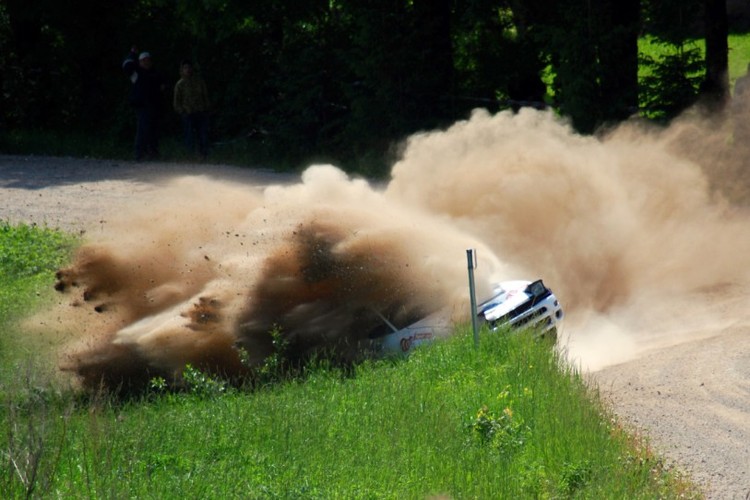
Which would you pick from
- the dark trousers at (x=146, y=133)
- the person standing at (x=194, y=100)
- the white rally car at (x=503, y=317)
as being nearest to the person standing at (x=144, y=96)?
the dark trousers at (x=146, y=133)

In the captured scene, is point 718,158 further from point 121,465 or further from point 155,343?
point 121,465

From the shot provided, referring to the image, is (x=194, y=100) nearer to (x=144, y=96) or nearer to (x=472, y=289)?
(x=144, y=96)

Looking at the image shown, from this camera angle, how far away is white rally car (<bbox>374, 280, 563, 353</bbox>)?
12.0 metres

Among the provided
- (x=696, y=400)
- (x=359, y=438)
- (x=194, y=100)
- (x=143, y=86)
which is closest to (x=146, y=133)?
(x=143, y=86)

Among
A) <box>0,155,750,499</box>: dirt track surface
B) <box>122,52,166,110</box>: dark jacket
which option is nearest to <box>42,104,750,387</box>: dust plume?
<box>0,155,750,499</box>: dirt track surface

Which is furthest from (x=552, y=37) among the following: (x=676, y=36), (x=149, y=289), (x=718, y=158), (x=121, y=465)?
(x=121, y=465)

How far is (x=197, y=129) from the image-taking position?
28.2m

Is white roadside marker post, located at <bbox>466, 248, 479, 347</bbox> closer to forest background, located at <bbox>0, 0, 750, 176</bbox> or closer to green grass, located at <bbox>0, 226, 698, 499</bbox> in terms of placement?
green grass, located at <bbox>0, 226, 698, 499</bbox>

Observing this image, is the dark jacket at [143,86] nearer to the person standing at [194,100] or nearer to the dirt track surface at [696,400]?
the person standing at [194,100]

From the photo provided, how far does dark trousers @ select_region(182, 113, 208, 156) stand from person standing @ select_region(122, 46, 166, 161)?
27.5 inches

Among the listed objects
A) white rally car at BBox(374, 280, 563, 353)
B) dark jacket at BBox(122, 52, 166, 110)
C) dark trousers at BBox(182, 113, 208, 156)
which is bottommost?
dark trousers at BBox(182, 113, 208, 156)

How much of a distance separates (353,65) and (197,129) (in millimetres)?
4681

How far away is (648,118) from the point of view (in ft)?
71.6

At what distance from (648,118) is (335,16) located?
897 cm
